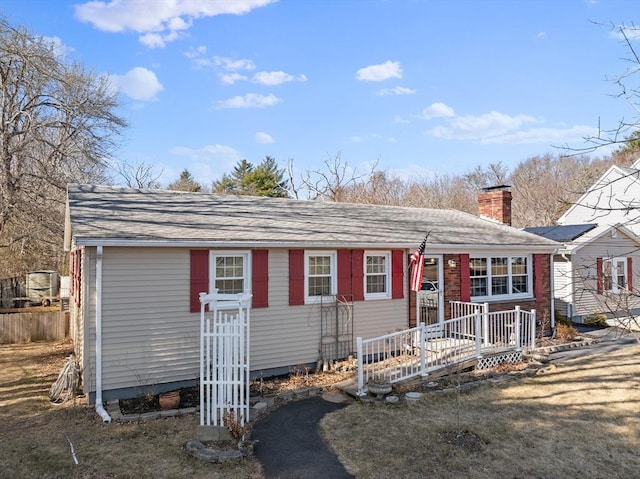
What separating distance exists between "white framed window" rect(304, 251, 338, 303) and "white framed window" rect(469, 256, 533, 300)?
4.69m

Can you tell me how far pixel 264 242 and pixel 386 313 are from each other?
158 inches

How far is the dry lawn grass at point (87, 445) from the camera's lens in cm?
584

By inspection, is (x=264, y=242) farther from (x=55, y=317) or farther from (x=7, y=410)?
(x=55, y=317)

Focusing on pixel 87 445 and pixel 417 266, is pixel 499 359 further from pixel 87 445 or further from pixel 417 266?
pixel 87 445

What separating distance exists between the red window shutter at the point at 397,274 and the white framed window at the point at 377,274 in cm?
11

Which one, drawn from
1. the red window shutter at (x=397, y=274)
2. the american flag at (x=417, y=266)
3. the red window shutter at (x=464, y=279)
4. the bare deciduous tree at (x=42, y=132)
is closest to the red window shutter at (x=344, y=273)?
the red window shutter at (x=397, y=274)

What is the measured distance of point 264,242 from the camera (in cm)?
980

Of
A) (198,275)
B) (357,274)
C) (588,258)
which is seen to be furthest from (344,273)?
(588,258)

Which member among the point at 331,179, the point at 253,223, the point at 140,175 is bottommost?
the point at 253,223

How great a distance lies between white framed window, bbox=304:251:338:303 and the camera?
35.2 feet

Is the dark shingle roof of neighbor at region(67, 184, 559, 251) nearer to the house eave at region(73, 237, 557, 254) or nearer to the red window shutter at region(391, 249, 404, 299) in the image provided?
the house eave at region(73, 237, 557, 254)

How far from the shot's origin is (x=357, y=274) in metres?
11.3

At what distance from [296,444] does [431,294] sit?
6.89 metres

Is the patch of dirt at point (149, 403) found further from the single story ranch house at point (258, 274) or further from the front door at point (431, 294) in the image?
the front door at point (431, 294)
